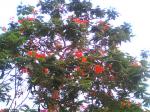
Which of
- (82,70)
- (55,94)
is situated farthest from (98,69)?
(55,94)

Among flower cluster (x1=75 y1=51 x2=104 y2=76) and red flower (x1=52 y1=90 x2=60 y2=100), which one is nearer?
red flower (x1=52 y1=90 x2=60 y2=100)

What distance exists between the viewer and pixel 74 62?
1420 cm

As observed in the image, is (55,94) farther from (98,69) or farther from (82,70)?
(98,69)

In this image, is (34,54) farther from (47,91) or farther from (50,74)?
(47,91)

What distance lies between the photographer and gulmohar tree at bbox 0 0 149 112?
43.0 ft

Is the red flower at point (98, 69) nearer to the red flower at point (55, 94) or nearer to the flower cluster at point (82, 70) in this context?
the flower cluster at point (82, 70)

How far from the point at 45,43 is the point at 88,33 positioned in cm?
176

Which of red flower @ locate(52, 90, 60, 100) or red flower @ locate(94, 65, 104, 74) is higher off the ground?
red flower @ locate(94, 65, 104, 74)

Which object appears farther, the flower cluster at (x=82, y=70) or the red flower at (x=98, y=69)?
the red flower at (x=98, y=69)

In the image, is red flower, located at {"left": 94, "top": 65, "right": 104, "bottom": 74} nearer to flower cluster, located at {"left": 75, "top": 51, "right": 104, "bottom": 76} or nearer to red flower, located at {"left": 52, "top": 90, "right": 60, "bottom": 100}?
flower cluster, located at {"left": 75, "top": 51, "right": 104, "bottom": 76}

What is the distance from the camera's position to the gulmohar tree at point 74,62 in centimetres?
1310

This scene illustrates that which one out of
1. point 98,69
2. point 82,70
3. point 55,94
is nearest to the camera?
point 55,94

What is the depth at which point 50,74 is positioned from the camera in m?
13.2

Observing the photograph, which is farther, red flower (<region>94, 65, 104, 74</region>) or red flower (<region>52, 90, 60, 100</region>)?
red flower (<region>94, 65, 104, 74</region>)
